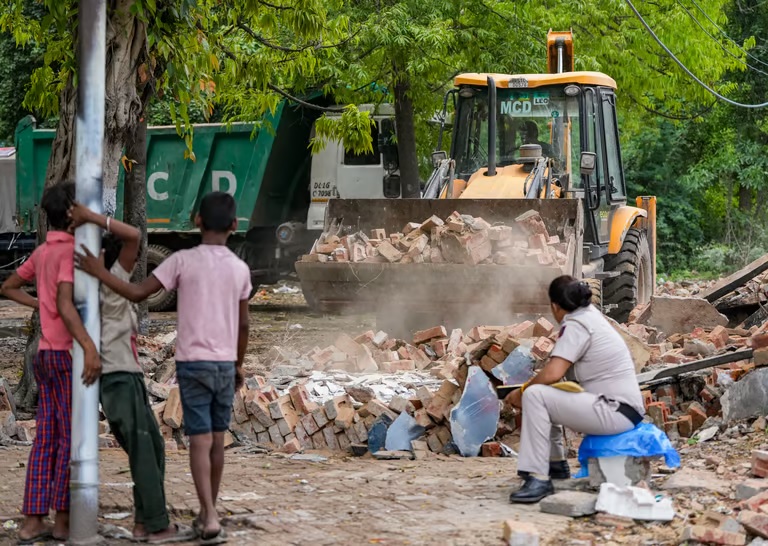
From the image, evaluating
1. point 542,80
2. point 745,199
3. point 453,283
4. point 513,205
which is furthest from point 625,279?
point 745,199

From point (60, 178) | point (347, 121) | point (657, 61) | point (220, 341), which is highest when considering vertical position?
point (657, 61)

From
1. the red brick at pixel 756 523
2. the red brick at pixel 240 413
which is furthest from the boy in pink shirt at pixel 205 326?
the red brick at pixel 240 413

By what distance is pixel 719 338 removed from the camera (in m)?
9.72

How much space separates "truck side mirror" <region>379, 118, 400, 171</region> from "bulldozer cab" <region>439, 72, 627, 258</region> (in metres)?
4.67

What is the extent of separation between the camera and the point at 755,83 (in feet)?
82.9

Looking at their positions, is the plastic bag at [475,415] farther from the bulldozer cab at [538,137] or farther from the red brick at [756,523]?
the bulldozer cab at [538,137]

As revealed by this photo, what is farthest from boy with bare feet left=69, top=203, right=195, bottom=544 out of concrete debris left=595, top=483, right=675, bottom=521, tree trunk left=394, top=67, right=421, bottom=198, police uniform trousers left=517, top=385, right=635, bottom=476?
tree trunk left=394, top=67, right=421, bottom=198

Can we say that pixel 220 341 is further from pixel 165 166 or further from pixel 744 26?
pixel 744 26

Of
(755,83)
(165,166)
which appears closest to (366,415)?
(165,166)

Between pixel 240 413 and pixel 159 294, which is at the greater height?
A: pixel 159 294

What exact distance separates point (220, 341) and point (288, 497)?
1535 millimetres

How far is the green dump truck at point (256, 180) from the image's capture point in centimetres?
1745

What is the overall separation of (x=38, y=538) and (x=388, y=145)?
41.6 ft

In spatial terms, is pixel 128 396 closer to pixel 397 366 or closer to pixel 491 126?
pixel 397 366
